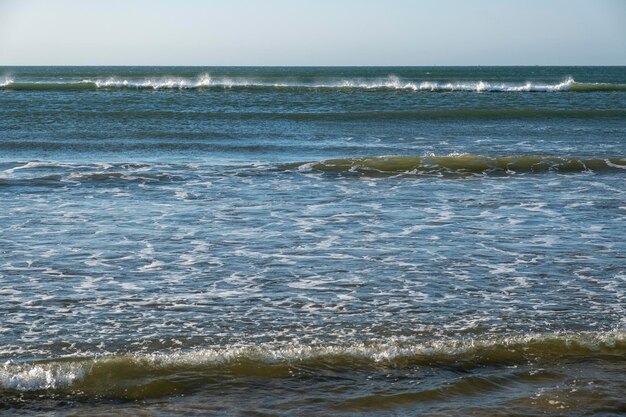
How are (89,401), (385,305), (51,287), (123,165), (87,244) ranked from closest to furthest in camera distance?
1. (89,401)
2. (385,305)
3. (51,287)
4. (87,244)
5. (123,165)

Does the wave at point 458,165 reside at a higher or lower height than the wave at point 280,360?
higher

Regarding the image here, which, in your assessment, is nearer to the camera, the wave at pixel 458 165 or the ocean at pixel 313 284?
the ocean at pixel 313 284

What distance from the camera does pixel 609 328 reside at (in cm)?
856

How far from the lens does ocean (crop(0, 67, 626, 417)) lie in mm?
7090

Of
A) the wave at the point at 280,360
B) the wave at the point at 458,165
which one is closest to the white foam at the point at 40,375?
the wave at the point at 280,360

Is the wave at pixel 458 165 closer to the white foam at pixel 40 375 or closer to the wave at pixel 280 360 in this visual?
the wave at pixel 280 360

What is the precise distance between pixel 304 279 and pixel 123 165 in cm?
1232

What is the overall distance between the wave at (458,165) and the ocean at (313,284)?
81 millimetres

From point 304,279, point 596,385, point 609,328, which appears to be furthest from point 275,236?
point 596,385

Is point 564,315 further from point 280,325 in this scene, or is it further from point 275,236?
point 275,236

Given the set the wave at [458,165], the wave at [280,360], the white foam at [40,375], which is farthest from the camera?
the wave at [458,165]

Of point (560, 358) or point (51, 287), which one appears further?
point (51, 287)

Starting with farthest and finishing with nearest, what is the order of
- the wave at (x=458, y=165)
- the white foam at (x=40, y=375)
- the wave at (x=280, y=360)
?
the wave at (x=458, y=165) < the wave at (x=280, y=360) < the white foam at (x=40, y=375)

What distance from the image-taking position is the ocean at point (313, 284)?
7.09m
